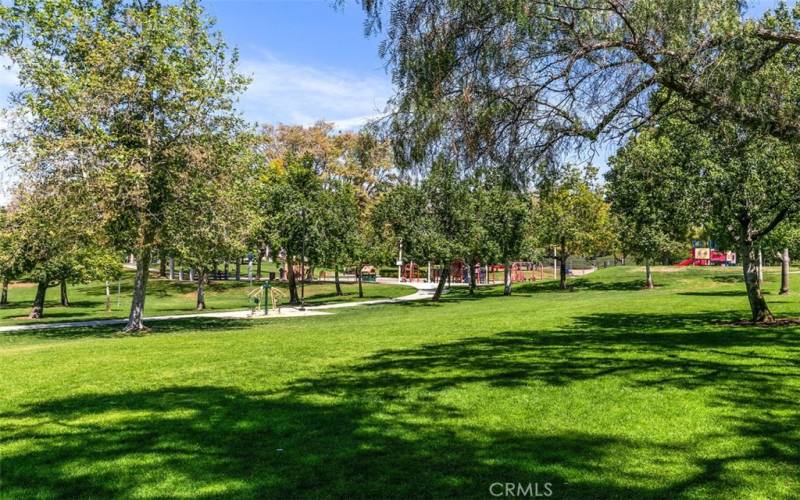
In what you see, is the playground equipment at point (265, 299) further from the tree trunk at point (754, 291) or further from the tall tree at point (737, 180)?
the tree trunk at point (754, 291)

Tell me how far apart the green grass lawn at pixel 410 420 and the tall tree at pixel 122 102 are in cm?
676

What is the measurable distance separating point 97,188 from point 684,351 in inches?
669

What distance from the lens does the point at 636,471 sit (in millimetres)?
5195

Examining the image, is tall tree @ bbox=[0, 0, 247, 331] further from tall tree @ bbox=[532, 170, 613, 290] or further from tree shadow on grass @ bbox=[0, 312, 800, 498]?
tall tree @ bbox=[532, 170, 613, 290]

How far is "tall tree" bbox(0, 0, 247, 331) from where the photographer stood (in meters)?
19.2

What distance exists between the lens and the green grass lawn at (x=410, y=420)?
504 centimetres

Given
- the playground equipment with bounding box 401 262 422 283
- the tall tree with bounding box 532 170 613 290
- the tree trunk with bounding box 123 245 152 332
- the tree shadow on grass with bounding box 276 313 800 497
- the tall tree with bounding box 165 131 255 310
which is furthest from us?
the playground equipment with bounding box 401 262 422 283

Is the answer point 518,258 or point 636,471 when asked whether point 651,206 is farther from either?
point 518,258

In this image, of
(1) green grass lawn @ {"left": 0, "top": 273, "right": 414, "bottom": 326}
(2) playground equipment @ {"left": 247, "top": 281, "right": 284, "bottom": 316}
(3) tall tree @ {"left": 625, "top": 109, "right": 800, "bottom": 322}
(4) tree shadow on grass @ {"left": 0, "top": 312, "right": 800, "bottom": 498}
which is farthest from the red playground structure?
(4) tree shadow on grass @ {"left": 0, "top": 312, "right": 800, "bottom": 498}

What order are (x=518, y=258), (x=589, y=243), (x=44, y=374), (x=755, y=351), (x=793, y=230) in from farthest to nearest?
1. (x=589, y=243)
2. (x=518, y=258)
3. (x=793, y=230)
4. (x=755, y=351)
5. (x=44, y=374)

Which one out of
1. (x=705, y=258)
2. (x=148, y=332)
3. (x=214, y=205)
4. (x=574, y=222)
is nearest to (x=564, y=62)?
(x=214, y=205)

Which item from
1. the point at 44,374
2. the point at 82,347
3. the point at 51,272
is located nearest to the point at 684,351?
the point at 44,374

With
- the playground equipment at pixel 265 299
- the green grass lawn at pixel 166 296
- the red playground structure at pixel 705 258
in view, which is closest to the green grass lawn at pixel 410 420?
the playground equipment at pixel 265 299

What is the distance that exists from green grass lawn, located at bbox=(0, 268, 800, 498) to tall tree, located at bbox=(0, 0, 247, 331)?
266 inches
